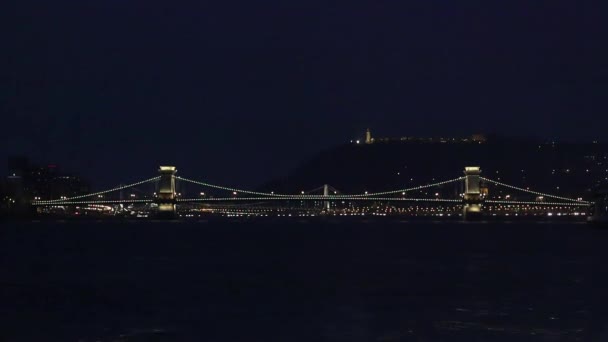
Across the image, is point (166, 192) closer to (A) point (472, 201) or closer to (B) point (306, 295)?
(A) point (472, 201)

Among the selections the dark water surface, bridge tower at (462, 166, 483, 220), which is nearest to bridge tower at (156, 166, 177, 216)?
bridge tower at (462, 166, 483, 220)

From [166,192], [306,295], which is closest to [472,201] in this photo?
[166,192]

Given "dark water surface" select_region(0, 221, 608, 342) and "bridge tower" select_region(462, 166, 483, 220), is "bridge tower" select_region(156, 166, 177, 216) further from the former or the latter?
"dark water surface" select_region(0, 221, 608, 342)

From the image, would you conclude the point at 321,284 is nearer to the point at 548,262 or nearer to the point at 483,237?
the point at 548,262

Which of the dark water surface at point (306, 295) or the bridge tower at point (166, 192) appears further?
the bridge tower at point (166, 192)

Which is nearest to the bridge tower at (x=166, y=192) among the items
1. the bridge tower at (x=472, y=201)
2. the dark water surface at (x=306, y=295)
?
the bridge tower at (x=472, y=201)

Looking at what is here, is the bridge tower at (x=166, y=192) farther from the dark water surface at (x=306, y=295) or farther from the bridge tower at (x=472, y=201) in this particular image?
the dark water surface at (x=306, y=295)
